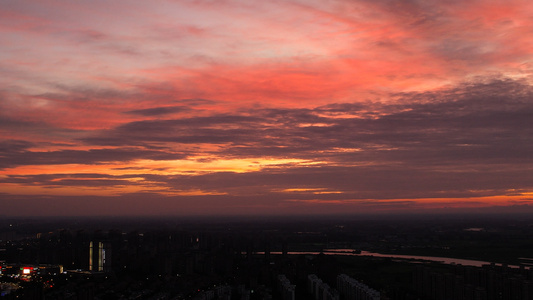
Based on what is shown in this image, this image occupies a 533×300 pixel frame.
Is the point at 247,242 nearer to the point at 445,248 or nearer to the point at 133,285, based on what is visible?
the point at 445,248

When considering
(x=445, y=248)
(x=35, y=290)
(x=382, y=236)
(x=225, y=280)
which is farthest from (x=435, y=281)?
(x=382, y=236)

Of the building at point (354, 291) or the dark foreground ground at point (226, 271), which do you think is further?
the dark foreground ground at point (226, 271)

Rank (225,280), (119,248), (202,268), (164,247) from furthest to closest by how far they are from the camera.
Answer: (164,247)
(119,248)
(202,268)
(225,280)

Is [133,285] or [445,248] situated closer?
[133,285]

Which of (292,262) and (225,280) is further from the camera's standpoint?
(292,262)

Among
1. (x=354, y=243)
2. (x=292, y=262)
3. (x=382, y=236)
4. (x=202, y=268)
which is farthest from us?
(x=382, y=236)

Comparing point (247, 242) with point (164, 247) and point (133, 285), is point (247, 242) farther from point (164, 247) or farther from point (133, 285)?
point (133, 285)

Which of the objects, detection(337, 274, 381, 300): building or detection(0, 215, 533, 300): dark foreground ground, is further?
detection(0, 215, 533, 300): dark foreground ground

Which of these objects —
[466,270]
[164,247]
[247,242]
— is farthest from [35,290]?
[247,242]

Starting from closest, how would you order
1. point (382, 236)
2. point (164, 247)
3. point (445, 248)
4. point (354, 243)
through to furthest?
point (164, 247) → point (445, 248) → point (354, 243) → point (382, 236)

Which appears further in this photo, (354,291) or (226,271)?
(226,271)
